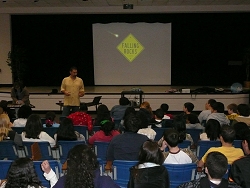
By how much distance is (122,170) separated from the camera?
11.4ft

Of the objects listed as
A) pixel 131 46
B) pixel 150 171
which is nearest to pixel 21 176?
pixel 150 171

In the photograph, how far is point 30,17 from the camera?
1377 centimetres

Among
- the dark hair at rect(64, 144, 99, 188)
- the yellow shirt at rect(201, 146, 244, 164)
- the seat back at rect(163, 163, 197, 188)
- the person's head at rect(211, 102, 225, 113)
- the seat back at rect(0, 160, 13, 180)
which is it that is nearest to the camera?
the dark hair at rect(64, 144, 99, 188)

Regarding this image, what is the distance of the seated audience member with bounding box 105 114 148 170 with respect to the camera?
3.77m

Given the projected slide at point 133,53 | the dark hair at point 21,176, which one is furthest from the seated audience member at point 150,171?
the projected slide at point 133,53

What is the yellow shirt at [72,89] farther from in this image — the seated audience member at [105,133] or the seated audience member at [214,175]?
the seated audience member at [214,175]

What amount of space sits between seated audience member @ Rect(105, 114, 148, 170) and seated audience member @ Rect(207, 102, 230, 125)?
2.39 meters

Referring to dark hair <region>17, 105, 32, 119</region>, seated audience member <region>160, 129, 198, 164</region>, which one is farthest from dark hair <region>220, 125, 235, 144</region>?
dark hair <region>17, 105, 32, 119</region>

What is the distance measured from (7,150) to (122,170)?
5.92 feet

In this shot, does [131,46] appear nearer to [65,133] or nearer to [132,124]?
[65,133]

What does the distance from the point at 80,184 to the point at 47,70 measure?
498 inches

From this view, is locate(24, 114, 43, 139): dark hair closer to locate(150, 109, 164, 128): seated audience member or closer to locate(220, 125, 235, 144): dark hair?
locate(150, 109, 164, 128): seated audience member

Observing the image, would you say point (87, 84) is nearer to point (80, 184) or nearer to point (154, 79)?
point (154, 79)

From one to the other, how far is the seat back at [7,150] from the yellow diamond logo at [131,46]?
31.9 feet
